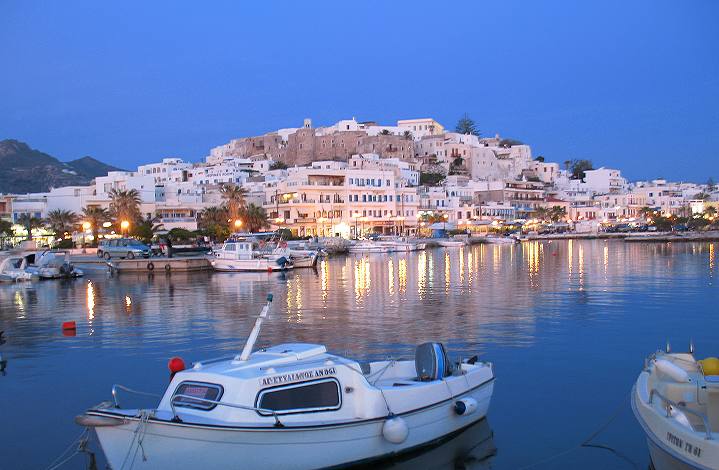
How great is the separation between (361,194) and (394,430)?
83.4m

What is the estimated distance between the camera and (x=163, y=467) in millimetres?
9172

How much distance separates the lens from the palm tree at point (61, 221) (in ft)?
245

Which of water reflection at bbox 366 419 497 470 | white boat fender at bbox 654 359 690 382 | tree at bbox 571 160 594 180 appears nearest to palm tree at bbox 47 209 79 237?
water reflection at bbox 366 419 497 470

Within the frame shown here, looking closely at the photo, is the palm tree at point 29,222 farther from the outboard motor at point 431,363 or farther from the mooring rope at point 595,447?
the mooring rope at point 595,447

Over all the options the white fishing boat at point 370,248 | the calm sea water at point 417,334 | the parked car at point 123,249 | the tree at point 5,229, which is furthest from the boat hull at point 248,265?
the tree at point 5,229

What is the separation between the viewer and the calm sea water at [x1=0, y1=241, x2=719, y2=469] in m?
12.6

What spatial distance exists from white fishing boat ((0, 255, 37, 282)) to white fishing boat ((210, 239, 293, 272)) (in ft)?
40.9

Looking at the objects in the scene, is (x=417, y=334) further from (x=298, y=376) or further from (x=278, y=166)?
(x=278, y=166)

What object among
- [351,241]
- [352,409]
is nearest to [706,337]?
[352,409]

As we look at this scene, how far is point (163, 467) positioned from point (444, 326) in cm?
1490

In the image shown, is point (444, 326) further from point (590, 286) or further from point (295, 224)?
point (295, 224)

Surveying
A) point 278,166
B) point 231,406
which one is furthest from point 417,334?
point 278,166

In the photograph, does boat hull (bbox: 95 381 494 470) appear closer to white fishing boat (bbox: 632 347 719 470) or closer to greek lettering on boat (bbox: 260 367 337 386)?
greek lettering on boat (bbox: 260 367 337 386)

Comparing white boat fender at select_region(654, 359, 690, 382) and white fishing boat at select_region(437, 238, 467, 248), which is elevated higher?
white boat fender at select_region(654, 359, 690, 382)
